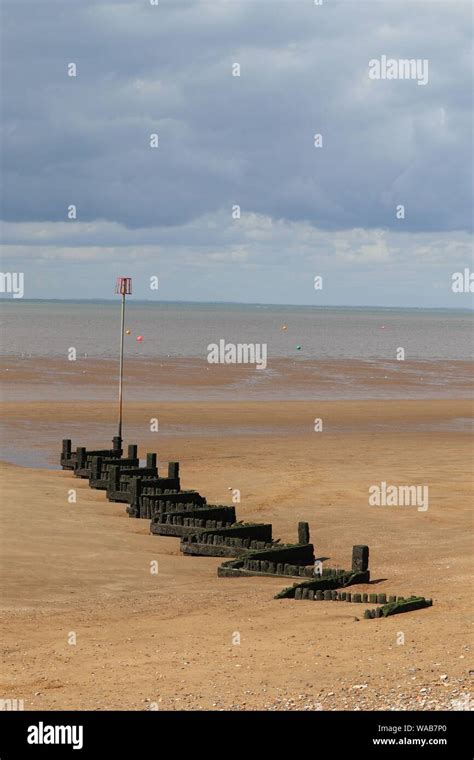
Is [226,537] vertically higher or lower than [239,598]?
higher

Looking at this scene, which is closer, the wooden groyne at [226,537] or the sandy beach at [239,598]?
the sandy beach at [239,598]

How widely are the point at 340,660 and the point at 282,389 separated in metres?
59.4

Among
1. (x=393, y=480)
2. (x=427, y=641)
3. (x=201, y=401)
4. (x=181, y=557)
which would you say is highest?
(x=201, y=401)

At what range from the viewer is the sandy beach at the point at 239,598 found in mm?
14078

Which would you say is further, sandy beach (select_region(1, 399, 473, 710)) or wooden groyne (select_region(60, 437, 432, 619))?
wooden groyne (select_region(60, 437, 432, 619))

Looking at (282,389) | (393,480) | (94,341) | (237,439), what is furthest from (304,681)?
(94,341)

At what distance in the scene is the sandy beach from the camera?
14.1 meters

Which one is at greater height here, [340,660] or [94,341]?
[94,341]

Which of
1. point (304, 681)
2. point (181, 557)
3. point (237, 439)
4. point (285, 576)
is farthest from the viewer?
point (237, 439)

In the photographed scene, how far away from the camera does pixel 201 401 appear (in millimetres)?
64688

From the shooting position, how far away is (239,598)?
2017 centimetres

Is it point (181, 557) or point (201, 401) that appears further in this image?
point (201, 401)

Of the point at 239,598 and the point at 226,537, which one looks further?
the point at 226,537
